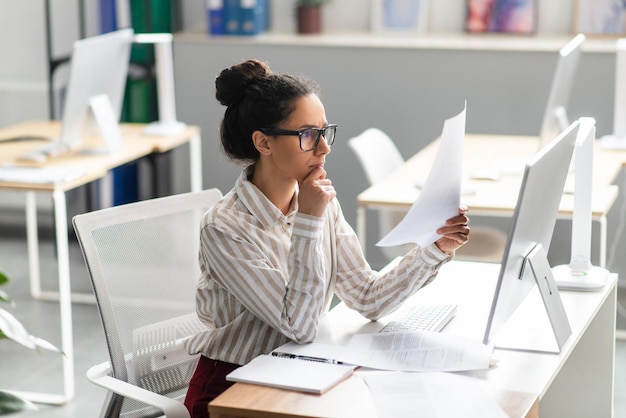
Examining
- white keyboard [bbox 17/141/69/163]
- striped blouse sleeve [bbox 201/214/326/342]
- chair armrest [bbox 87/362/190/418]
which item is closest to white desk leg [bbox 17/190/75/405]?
white keyboard [bbox 17/141/69/163]

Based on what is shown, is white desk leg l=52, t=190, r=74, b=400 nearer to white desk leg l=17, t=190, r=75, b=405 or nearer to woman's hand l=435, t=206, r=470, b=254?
white desk leg l=17, t=190, r=75, b=405

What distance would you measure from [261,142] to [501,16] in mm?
2953

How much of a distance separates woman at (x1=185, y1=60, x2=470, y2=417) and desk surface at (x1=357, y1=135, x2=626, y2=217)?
115 centimetres

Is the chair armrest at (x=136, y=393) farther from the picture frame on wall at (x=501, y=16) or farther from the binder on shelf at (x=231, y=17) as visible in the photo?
the picture frame on wall at (x=501, y=16)

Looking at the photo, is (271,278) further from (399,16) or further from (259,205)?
(399,16)

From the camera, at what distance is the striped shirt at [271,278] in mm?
1944

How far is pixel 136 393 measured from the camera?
199 centimetres

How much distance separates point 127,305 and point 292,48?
273 cm

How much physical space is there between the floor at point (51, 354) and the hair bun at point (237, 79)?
1248mm

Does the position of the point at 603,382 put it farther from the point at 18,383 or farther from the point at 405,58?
the point at 405,58

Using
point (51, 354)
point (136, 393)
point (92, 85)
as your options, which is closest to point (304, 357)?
point (136, 393)

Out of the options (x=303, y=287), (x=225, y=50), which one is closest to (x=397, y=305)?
(x=303, y=287)

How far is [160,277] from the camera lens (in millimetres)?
2289

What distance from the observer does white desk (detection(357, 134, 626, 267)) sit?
3217 millimetres
